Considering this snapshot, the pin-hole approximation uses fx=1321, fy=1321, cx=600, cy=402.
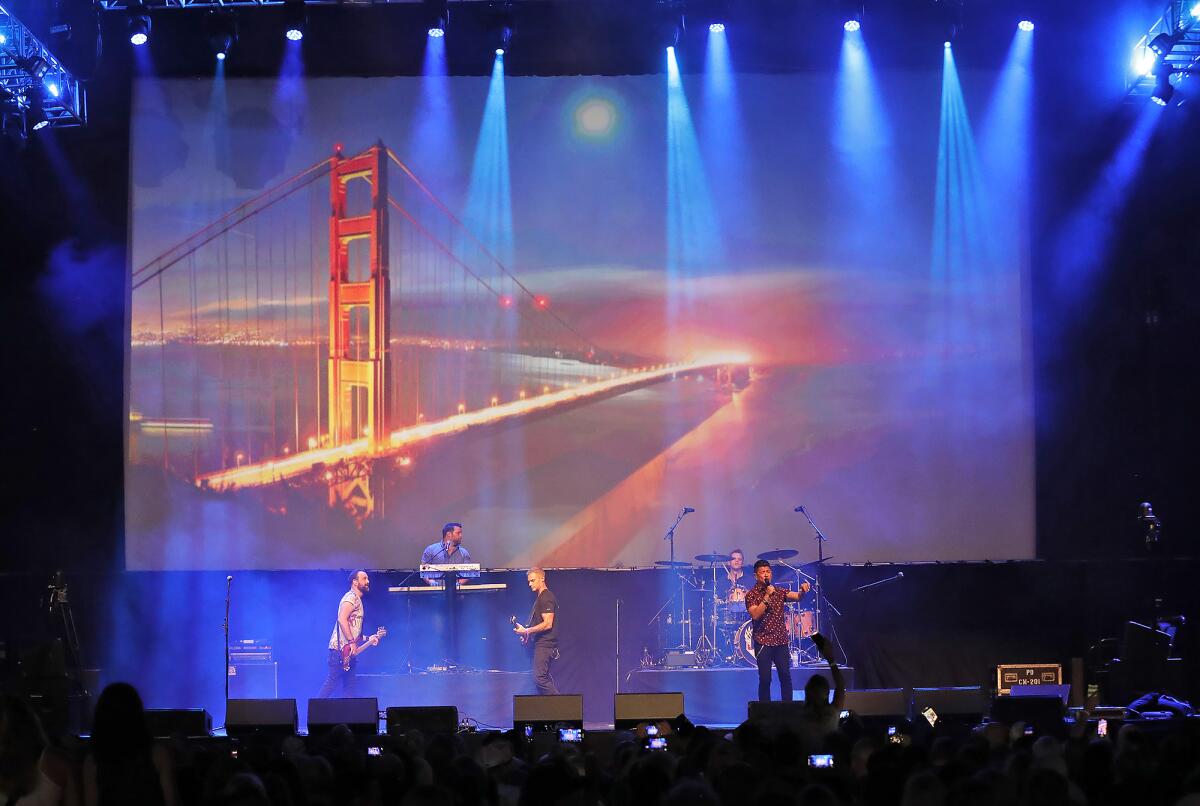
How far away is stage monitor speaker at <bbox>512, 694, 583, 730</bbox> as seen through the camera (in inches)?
352

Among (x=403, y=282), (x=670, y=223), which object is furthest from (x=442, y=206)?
(x=670, y=223)

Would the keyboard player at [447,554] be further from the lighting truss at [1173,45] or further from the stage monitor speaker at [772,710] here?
the lighting truss at [1173,45]

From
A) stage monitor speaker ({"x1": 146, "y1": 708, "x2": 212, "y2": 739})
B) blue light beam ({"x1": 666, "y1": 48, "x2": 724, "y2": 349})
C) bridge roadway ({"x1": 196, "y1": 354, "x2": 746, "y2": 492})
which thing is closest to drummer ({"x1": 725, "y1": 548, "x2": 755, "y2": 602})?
bridge roadway ({"x1": 196, "y1": 354, "x2": 746, "y2": 492})

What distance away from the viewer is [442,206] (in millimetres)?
13445

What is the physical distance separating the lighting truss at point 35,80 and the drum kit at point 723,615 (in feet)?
23.7

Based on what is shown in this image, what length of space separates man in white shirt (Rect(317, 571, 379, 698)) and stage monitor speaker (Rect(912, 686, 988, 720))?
523 cm

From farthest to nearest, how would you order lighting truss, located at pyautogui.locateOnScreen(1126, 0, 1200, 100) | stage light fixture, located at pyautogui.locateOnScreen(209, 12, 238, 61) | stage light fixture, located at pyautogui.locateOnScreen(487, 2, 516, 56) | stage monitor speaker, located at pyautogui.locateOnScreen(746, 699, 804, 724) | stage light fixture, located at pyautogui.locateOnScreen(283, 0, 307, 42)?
stage light fixture, located at pyautogui.locateOnScreen(487, 2, 516, 56)
stage light fixture, located at pyautogui.locateOnScreen(209, 12, 238, 61)
stage light fixture, located at pyautogui.locateOnScreen(283, 0, 307, 42)
lighting truss, located at pyautogui.locateOnScreen(1126, 0, 1200, 100)
stage monitor speaker, located at pyautogui.locateOnScreen(746, 699, 804, 724)

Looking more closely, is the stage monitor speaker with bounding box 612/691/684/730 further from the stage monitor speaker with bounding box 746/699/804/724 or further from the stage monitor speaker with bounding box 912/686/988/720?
the stage monitor speaker with bounding box 912/686/988/720

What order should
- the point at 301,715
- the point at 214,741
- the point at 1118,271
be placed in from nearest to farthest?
the point at 214,741, the point at 301,715, the point at 1118,271

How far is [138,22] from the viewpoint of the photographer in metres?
12.3

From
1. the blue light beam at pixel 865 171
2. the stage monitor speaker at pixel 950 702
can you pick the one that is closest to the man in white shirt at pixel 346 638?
the stage monitor speaker at pixel 950 702

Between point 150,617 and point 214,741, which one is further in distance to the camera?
point 150,617

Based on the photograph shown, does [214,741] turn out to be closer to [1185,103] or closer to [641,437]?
[641,437]

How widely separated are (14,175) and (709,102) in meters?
7.19
